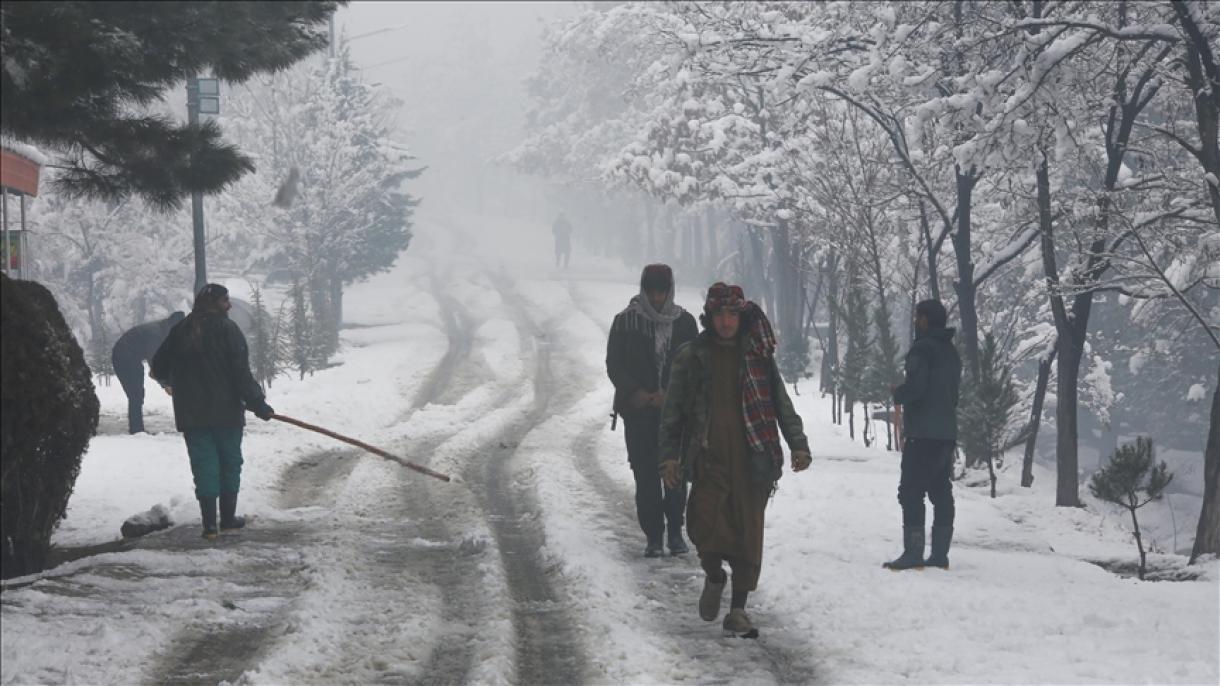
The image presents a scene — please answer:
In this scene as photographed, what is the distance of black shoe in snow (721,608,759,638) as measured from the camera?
24.0 feet

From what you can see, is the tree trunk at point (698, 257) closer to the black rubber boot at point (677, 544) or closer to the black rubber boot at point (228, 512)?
the black rubber boot at point (228, 512)

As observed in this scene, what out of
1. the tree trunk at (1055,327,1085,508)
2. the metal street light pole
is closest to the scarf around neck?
the tree trunk at (1055,327,1085,508)

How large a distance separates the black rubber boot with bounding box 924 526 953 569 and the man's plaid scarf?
2764 mm

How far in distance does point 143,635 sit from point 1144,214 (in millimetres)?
12202

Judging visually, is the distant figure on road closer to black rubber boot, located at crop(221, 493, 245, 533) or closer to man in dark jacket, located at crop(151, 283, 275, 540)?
black rubber boot, located at crop(221, 493, 245, 533)

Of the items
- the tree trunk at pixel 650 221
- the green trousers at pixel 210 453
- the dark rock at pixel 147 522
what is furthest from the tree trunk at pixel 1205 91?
the tree trunk at pixel 650 221

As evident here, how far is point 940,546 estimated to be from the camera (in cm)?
943

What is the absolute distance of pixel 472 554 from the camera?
9797mm

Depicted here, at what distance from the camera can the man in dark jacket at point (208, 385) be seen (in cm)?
990

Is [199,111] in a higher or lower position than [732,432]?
higher

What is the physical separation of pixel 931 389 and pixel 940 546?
1202 mm

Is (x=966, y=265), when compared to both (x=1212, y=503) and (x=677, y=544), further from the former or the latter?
(x=677, y=544)

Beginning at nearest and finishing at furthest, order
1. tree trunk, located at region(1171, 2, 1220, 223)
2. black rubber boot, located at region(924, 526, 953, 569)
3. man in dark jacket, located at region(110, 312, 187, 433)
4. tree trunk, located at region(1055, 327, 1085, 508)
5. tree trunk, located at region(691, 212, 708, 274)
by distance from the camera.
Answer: black rubber boot, located at region(924, 526, 953, 569) < tree trunk, located at region(1171, 2, 1220, 223) < tree trunk, located at region(1055, 327, 1085, 508) < man in dark jacket, located at region(110, 312, 187, 433) < tree trunk, located at region(691, 212, 708, 274)

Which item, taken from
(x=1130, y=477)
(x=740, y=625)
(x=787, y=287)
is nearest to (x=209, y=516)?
(x=740, y=625)
